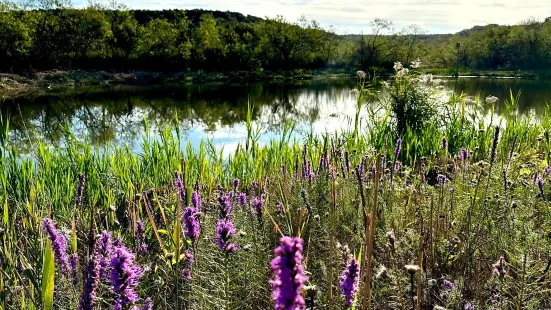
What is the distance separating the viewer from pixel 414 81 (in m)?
8.49

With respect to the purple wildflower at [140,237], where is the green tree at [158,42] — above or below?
above

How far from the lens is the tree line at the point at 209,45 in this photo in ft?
170

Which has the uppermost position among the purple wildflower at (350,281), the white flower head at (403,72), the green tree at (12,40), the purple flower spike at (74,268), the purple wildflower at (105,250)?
the green tree at (12,40)

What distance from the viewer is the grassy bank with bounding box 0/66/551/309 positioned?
69.1 inches

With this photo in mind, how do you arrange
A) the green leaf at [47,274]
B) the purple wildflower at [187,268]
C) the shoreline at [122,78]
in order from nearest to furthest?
the green leaf at [47,274]
the purple wildflower at [187,268]
the shoreline at [122,78]

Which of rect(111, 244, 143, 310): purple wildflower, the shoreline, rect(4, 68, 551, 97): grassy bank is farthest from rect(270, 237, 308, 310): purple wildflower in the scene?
rect(4, 68, 551, 97): grassy bank

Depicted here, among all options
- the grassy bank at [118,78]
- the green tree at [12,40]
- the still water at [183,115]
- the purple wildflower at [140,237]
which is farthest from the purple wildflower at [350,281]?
the green tree at [12,40]

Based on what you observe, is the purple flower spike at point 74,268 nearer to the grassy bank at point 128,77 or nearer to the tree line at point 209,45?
the grassy bank at point 128,77

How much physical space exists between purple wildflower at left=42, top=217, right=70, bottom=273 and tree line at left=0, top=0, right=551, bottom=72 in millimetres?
51732

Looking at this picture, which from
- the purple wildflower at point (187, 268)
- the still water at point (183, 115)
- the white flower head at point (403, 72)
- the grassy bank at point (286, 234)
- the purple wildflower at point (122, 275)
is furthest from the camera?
the still water at point (183, 115)

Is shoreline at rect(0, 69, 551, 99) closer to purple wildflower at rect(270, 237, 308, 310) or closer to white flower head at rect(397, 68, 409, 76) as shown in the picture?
white flower head at rect(397, 68, 409, 76)

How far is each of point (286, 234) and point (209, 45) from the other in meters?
64.7

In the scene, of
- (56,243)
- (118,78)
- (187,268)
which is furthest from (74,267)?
(118,78)

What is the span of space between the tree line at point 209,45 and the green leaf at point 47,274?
52.6 m
